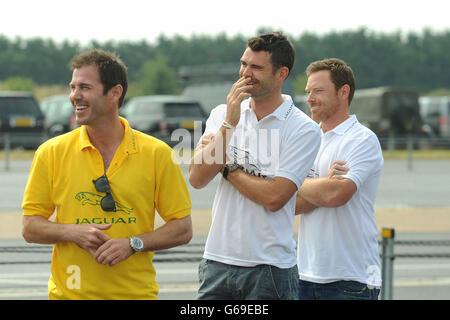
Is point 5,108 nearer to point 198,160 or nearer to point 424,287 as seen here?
point 424,287

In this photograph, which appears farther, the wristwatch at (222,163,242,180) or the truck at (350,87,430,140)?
the truck at (350,87,430,140)

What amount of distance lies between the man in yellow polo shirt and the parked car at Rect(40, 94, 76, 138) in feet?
73.9

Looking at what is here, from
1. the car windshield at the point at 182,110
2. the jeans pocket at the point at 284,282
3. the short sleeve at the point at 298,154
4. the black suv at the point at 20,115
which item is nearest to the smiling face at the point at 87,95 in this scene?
the short sleeve at the point at 298,154

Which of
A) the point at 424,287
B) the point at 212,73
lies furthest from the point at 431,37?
the point at 424,287

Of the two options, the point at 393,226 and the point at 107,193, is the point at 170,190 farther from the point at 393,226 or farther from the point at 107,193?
the point at 393,226

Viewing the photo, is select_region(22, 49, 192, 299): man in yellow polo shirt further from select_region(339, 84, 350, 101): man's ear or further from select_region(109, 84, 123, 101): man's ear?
select_region(339, 84, 350, 101): man's ear

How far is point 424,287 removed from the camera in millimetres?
9742

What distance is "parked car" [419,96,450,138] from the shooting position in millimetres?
36625

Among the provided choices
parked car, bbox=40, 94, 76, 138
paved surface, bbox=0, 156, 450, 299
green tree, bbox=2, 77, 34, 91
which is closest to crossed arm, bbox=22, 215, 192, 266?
paved surface, bbox=0, 156, 450, 299

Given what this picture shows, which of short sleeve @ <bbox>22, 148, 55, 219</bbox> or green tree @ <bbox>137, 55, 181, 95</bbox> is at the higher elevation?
green tree @ <bbox>137, 55, 181, 95</bbox>

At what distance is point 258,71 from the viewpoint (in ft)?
13.2

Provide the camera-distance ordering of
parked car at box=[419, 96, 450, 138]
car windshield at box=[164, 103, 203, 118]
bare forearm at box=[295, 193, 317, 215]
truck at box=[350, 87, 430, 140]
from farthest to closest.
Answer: parked car at box=[419, 96, 450, 138] < truck at box=[350, 87, 430, 140] < car windshield at box=[164, 103, 203, 118] < bare forearm at box=[295, 193, 317, 215]

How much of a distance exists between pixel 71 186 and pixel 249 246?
911 mm

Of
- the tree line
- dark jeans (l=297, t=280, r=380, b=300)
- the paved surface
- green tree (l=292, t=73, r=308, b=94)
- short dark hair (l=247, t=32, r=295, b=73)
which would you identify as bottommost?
the paved surface
